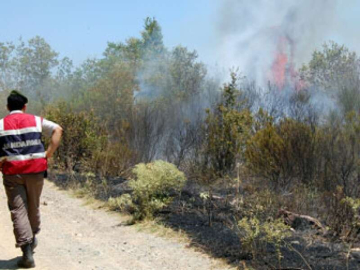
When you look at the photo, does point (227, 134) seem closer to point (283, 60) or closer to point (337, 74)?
point (337, 74)

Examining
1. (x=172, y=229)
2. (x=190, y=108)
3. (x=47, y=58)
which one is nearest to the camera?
(x=172, y=229)

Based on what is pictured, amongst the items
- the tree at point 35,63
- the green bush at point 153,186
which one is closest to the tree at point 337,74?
the green bush at point 153,186

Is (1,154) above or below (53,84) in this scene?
below

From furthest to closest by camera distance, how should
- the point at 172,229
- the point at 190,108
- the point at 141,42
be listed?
the point at 141,42
the point at 190,108
the point at 172,229

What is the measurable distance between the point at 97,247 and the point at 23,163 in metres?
1.64

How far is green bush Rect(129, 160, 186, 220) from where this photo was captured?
713 centimetres

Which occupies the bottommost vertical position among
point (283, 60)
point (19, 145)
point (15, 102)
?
Result: point (19, 145)

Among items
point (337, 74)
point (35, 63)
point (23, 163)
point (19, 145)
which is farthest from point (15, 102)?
point (35, 63)

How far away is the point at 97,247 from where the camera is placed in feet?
19.7

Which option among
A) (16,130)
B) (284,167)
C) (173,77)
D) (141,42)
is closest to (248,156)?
(284,167)

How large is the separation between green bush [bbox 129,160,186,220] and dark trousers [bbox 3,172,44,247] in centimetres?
218

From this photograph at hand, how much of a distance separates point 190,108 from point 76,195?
5389mm

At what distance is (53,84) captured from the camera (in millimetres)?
39125

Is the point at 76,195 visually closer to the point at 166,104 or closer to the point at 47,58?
the point at 166,104
